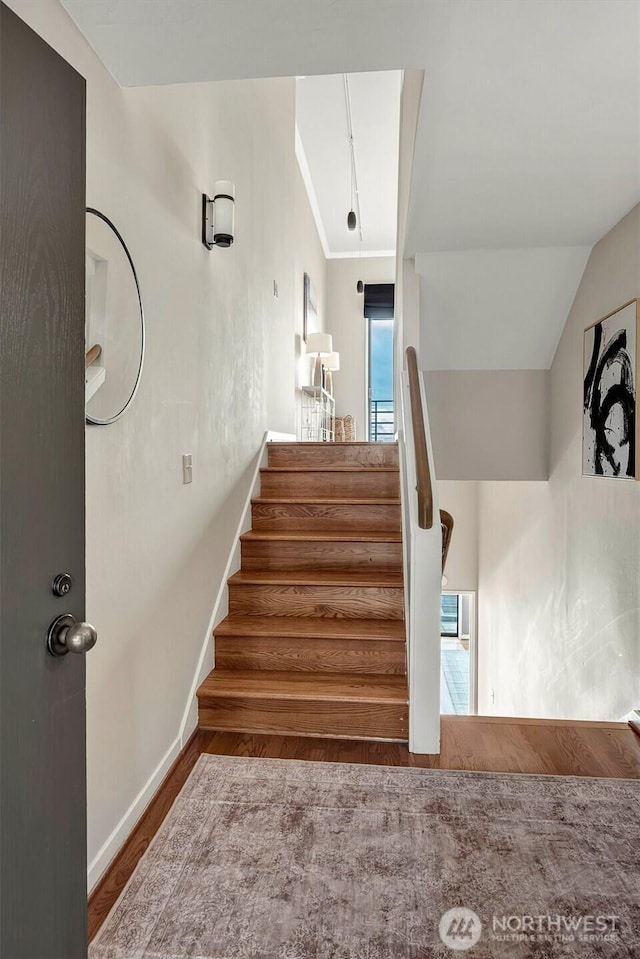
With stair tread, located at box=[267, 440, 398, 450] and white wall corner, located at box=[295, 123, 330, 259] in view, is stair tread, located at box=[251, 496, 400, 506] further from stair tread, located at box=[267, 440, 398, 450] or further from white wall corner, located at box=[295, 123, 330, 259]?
white wall corner, located at box=[295, 123, 330, 259]

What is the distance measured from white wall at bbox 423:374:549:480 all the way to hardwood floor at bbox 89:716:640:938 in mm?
1877

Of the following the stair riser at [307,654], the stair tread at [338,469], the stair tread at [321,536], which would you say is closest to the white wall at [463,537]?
the stair tread at [338,469]

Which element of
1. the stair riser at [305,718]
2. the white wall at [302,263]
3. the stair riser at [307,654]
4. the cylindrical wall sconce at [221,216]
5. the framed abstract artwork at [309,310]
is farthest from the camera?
the framed abstract artwork at [309,310]

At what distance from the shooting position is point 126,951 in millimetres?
1374

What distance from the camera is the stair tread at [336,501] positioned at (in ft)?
11.4

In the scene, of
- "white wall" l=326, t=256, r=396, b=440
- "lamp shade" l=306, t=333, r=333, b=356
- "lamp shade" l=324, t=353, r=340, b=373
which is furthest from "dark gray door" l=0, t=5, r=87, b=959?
"white wall" l=326, t=256, r=396, b=440

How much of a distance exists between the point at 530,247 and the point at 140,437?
2.43 meters

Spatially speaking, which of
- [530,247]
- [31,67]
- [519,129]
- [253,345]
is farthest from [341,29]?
[253,345]

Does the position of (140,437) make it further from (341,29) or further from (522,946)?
(522,946)

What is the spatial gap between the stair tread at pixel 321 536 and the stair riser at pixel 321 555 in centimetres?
2

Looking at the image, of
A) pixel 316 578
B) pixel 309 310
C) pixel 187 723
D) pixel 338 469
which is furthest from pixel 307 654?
pixel 309 310

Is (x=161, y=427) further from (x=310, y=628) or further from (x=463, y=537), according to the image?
(x=463, y=537)

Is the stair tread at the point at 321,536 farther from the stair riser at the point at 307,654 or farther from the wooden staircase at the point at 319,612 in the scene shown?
the stair riser at the point at 307,654

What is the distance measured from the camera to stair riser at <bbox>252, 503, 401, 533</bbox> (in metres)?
3.47
